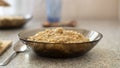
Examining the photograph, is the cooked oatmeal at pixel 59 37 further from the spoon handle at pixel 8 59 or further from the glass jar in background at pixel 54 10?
the glass jar in background at pixel 54 10

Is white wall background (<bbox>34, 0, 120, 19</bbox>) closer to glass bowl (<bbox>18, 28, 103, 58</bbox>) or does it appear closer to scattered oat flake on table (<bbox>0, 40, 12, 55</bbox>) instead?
scattered oat flake on table (<bbox>0, 40, 12, 55</bbox>)

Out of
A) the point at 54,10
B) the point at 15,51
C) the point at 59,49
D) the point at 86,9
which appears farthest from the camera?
the point at 86,9

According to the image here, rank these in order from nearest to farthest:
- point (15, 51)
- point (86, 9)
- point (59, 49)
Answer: point (59, 49)
point (15, 51)
point (86, 9)

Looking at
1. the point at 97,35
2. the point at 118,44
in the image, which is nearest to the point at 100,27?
the point at 118,44

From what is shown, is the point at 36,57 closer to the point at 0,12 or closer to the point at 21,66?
the point at 21,66

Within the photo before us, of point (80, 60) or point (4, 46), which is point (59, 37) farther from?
point (4, 46)

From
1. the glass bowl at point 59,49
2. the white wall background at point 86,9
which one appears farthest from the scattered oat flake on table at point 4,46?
the white wall background at point 86,9

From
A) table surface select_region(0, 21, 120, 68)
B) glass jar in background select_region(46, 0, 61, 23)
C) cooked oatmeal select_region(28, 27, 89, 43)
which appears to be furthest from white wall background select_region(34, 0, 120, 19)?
cooked oatmeal select_region(28, 27, 89, 43)

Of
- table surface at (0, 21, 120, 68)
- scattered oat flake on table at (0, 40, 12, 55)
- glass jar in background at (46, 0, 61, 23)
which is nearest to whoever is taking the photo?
table surface at (0, 21, 120, 68)

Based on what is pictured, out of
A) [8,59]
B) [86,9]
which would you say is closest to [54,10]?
[86,9]
